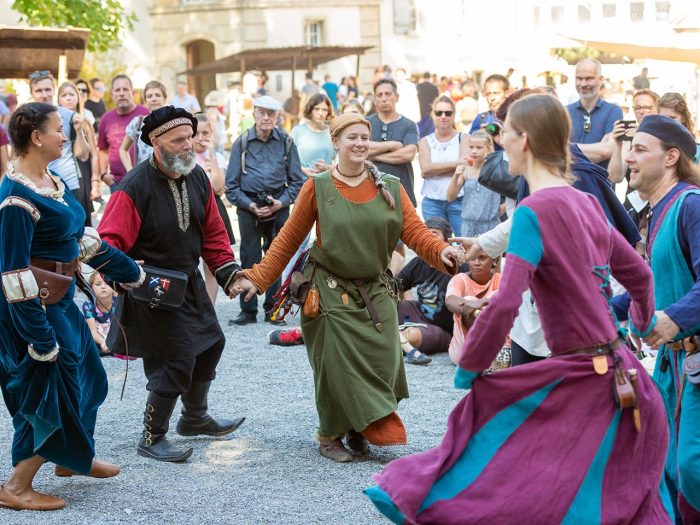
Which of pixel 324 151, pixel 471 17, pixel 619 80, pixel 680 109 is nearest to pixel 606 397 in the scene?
pixel 680 109

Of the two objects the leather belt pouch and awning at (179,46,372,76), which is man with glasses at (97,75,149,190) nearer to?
the leather belt pouch

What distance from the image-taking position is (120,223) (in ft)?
18.4

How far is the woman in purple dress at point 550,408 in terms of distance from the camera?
3.42 m

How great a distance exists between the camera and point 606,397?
3496 mm

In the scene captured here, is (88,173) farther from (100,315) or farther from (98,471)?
(98,471)

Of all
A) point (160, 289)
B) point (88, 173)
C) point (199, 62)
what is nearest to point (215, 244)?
point (160, 289)

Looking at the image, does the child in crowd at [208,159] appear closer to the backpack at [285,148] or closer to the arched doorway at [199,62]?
the backpack at [285,148]

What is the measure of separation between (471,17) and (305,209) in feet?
132

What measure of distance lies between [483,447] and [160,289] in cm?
255

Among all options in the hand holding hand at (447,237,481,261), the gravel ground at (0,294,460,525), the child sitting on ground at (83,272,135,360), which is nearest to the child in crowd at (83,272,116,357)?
the child sitting on ground at (83,272,135,360)

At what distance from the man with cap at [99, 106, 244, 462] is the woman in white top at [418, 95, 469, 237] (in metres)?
3.97

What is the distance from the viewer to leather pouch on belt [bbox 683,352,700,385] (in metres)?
4.21

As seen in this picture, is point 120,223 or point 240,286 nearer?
point 120,223

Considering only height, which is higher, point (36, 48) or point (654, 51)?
point (36, 48)
